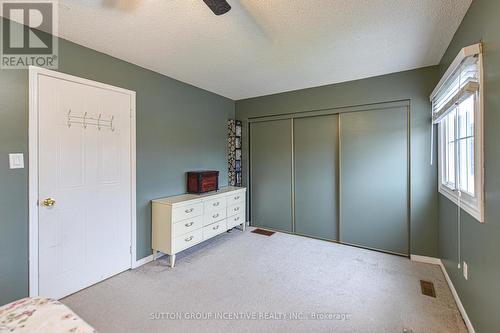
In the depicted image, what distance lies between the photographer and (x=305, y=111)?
3631 millimetres

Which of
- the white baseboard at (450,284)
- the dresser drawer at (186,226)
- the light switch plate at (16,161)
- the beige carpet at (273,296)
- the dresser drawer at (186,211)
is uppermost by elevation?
the light switch plate at (16,161)

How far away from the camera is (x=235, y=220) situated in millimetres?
3766

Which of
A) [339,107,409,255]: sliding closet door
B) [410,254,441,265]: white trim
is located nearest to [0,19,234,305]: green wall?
[339,107,409,255]: sliding closet door

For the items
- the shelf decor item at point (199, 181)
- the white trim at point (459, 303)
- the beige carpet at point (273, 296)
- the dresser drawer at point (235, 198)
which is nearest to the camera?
the white trim at point (459, 303)

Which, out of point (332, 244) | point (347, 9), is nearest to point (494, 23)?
point (347, 9)

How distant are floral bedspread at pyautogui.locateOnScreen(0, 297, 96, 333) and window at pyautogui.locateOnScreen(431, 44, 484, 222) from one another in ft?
7.92

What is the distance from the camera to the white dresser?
2.69 m

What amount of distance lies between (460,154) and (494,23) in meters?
1.10

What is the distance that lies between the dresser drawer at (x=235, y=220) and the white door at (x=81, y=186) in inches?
57.2

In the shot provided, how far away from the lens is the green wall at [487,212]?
1.31 metres

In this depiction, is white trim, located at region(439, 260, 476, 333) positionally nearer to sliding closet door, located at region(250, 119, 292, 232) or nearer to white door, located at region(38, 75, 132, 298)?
sliding closet door, located at region(250, 119, 292, 232)

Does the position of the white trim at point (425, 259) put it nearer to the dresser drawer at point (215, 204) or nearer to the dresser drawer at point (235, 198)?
the dresser drawer at point (235, 198)

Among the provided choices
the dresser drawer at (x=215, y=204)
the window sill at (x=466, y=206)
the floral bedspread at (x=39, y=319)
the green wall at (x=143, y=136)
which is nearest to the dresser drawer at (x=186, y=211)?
the dresser drawer at (x=215, y=204)

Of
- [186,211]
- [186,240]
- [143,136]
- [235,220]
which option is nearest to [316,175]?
[235,220]
